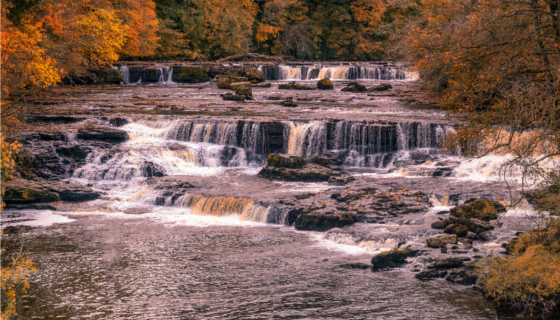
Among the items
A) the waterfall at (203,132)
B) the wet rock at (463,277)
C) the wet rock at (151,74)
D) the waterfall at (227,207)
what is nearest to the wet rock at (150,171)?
the waterfall at (203,132)

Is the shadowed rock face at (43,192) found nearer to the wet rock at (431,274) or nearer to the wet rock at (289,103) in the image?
the wet rock at (431,274)

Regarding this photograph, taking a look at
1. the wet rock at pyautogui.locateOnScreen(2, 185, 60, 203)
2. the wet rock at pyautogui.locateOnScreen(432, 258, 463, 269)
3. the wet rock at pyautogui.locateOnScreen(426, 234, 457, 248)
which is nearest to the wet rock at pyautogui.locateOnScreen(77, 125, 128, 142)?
the wet rock at pyautogui.locateOnScreen(2, 185, 60, 203)

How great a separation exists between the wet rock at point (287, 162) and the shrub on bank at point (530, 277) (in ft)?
39.6

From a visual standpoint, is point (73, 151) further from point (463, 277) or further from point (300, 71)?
point (300, 71)

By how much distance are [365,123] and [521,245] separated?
1407 cm

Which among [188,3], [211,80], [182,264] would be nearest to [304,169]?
[182,264]

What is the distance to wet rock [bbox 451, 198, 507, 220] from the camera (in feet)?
50.6

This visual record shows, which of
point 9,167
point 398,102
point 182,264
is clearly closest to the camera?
point 9,167

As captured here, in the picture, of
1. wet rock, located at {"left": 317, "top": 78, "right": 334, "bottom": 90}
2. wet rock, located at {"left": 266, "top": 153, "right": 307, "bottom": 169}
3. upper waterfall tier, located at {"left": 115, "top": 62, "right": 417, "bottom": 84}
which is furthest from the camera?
upper waterfall tier, located at {"left": 115, "top": 62, "right": 417, "bottom": 84}

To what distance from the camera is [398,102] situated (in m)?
33.9

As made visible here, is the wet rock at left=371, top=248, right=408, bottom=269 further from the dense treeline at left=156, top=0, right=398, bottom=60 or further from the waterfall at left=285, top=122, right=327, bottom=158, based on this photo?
the dense treeline at left=156, top=0, right=398, bottom=60

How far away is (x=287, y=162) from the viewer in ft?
76.2

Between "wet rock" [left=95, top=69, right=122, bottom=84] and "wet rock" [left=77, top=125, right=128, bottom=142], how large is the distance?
60.8ft

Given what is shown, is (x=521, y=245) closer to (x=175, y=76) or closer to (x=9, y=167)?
(x=9, y=167)
